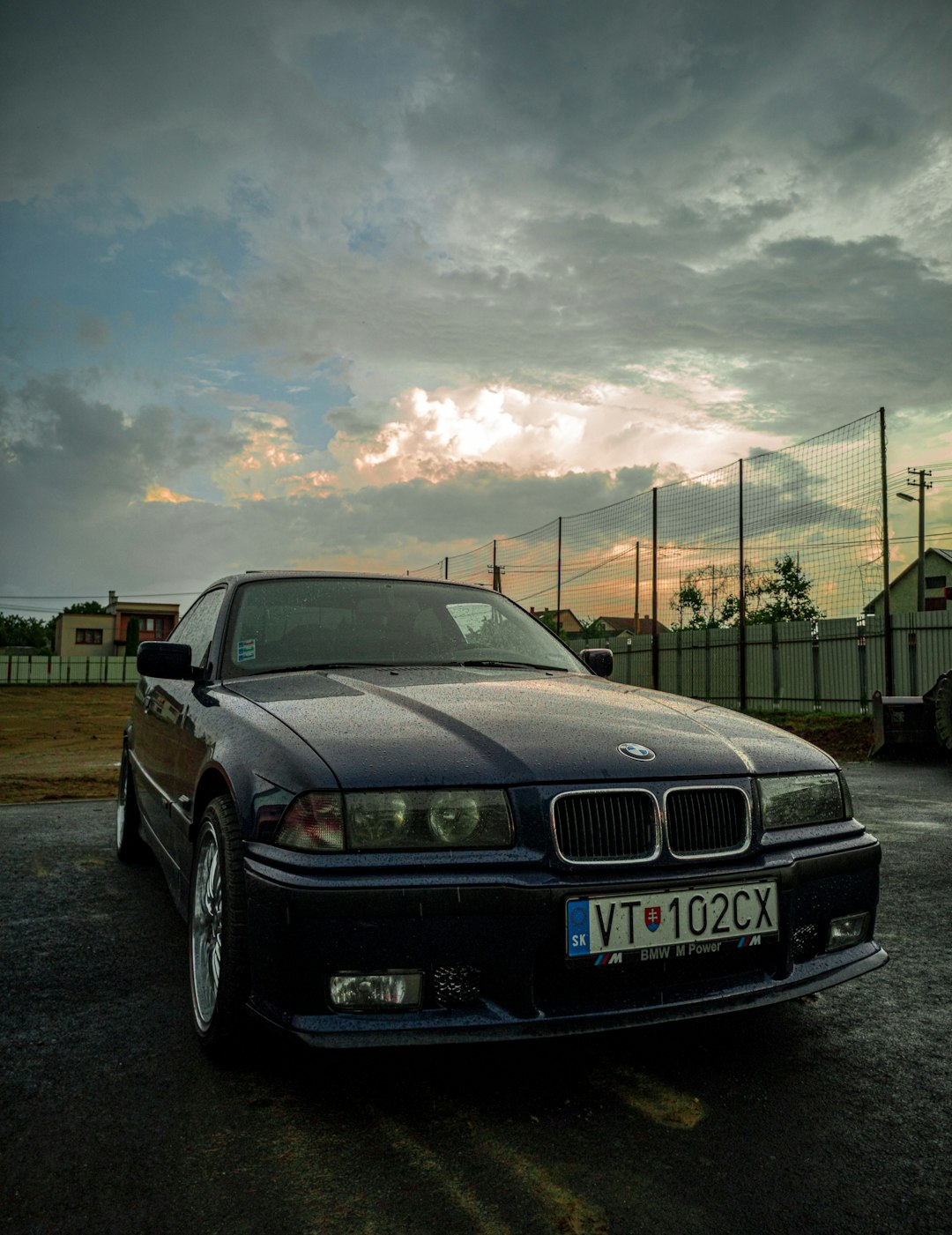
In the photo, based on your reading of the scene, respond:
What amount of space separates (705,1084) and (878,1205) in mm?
565

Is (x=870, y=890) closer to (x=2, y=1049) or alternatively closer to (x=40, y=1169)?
(x=40, y=1169)

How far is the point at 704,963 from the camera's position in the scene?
89.2 inches

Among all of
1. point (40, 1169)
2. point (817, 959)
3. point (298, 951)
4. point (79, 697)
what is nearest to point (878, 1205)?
point (817, 959)

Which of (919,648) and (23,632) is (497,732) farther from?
(23,632)

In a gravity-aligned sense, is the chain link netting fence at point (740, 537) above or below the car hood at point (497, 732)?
above

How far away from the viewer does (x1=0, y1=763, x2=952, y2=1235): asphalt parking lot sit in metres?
1.81

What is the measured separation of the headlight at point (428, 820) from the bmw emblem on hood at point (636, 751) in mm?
373

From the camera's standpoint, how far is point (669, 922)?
7.20 ft

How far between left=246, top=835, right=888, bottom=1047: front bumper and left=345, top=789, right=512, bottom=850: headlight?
8 centimetres

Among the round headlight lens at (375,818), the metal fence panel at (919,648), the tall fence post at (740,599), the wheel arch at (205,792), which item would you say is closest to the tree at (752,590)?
the tall fence post at (740,599)

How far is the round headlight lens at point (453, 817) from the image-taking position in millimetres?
2180

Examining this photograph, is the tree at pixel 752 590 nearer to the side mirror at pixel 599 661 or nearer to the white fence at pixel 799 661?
the white fence at pixel 799 661

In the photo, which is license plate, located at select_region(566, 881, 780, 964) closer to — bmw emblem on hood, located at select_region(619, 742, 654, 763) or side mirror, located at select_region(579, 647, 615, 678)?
bmw emblem on hood, located at select_region(619, 742, 654, 763)

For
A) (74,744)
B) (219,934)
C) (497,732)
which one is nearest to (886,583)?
(497,732)
